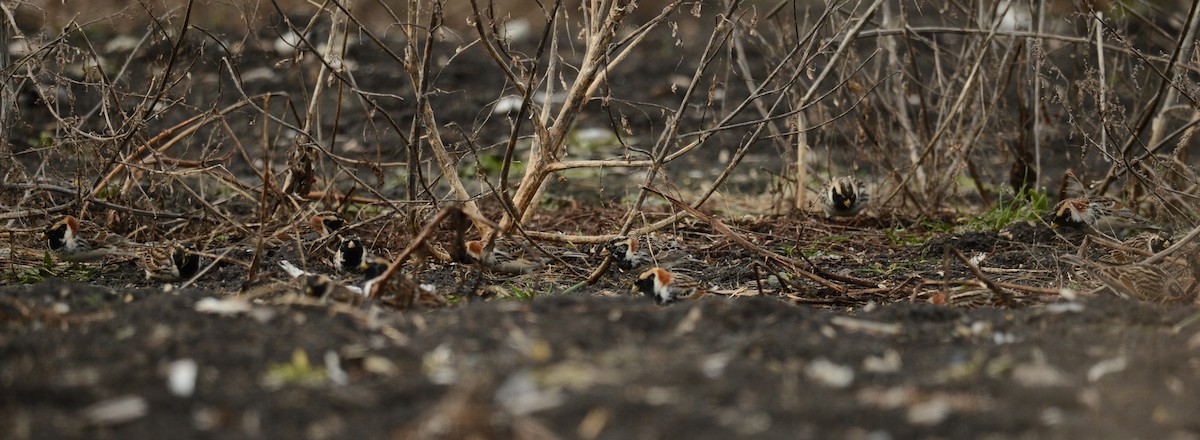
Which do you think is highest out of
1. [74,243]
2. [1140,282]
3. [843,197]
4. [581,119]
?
[1140,282]

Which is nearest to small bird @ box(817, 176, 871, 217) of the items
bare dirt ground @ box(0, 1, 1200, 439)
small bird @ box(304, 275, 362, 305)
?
bare dirt ground @ box(0, 1, 1200, 439)

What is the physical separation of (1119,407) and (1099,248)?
3281 millimetres

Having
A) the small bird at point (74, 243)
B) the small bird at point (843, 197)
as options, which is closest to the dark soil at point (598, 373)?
the small bird at point (74, 243)

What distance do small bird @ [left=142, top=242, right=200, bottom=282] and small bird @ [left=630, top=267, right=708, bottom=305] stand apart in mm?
1908

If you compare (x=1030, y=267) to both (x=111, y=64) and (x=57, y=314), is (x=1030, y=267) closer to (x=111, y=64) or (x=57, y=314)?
(x=57, y=314)

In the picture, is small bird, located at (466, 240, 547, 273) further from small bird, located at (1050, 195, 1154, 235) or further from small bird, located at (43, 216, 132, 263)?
small bird, located at (1050, 195, 1154, 235)

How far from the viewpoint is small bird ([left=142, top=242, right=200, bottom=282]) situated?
4.85m

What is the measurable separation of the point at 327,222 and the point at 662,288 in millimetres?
1992

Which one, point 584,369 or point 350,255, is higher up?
point 584,369

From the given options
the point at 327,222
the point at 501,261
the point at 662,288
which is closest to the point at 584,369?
the point at 662,288

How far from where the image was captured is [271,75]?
1105cm

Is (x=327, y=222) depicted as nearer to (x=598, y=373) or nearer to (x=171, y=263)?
(x=171, y=263)

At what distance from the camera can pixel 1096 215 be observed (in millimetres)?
5727

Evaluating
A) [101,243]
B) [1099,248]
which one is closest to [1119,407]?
[1099,248]
